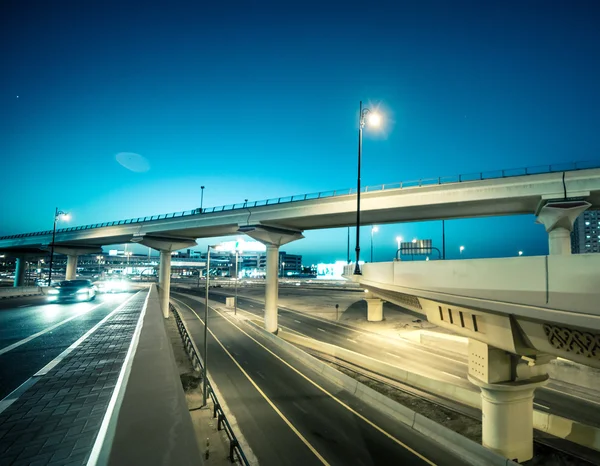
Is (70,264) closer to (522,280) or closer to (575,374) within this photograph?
(522,280)

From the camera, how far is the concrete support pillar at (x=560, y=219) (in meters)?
22.5

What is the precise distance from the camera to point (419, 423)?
16.0m

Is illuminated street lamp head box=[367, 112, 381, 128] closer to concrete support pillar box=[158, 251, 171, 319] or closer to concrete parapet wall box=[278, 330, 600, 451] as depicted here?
concrete parapet wall box=[278, 330, 600, 451]

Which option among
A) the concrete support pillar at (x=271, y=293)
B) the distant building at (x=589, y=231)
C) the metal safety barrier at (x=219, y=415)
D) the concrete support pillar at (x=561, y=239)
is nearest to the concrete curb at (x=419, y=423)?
the metal safety barrier at (x=219, y=415)

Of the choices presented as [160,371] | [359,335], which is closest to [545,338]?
[160,371]

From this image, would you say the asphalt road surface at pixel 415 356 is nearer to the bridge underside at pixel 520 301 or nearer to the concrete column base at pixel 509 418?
the concrete column base at pixel 509 418

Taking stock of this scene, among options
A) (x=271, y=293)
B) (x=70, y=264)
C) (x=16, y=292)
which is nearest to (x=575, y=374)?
(x=271, y=293)

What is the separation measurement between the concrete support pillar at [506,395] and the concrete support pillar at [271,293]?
2831 cm

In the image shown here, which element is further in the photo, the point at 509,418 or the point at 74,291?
the point at 74,291

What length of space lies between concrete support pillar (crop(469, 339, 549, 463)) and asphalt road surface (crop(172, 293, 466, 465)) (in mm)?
2180

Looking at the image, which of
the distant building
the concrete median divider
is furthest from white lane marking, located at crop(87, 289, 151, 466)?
the distant building

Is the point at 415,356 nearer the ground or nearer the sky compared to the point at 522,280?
nearer the ground

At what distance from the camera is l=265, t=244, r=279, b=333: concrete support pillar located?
3978 cm

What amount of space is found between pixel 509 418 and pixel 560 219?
57.1ft
